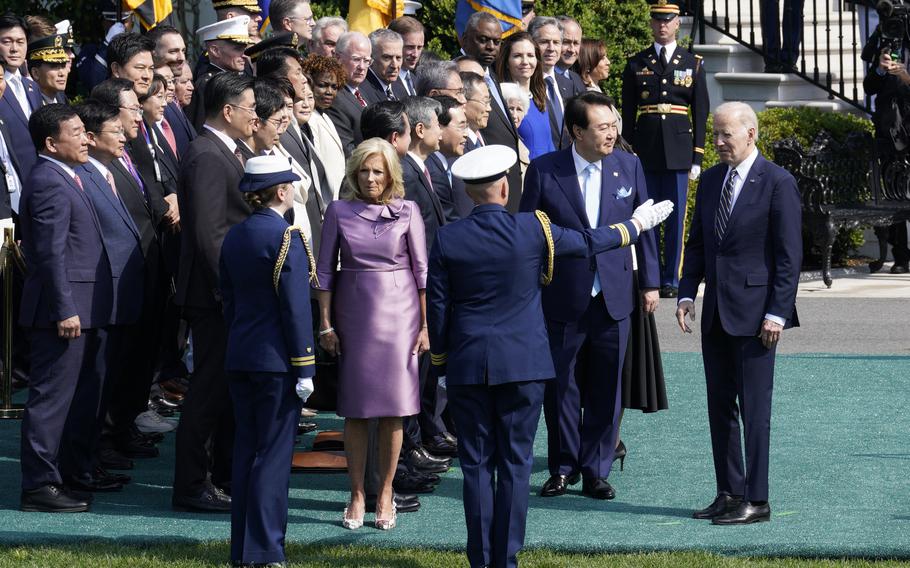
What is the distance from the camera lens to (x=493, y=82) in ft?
33.3

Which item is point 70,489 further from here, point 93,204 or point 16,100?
point 16,100

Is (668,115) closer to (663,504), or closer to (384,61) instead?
(384,61)

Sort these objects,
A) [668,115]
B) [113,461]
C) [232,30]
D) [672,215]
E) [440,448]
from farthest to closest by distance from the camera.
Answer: [668,115] < [672,215] < [232,30] < [440,448] < [113,461]

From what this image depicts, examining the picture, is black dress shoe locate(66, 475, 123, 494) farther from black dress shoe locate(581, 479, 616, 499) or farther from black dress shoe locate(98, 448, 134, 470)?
black dress shoe locate(581, 479, 616, 499)

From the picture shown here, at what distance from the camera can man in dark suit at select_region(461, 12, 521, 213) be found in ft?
32.0

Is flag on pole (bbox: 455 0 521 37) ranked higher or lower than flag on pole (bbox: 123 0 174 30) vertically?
lower

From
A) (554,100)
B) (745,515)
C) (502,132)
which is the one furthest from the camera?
(554,100)

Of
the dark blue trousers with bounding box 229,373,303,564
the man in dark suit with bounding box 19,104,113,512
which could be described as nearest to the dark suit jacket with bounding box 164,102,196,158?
the man in dark suit with bounding box 19,104,113,512

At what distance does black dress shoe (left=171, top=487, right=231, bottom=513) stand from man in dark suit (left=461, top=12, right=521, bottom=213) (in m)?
2.65

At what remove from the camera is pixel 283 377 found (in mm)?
6742

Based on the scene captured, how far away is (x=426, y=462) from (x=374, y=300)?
143 cm

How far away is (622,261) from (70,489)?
2880 millimetres

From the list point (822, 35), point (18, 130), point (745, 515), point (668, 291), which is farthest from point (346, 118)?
point (822, 35)

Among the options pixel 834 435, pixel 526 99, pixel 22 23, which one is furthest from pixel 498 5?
pixel 834 435
